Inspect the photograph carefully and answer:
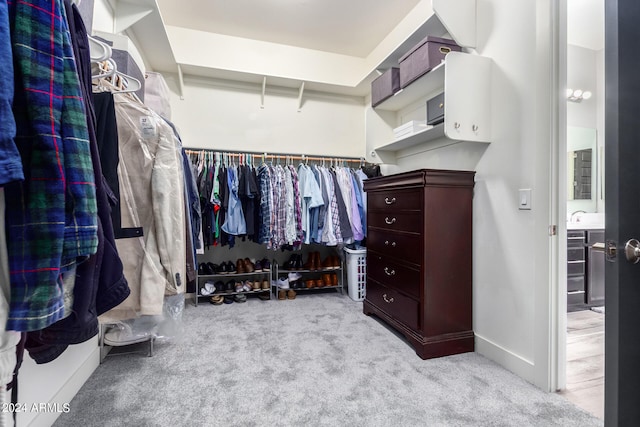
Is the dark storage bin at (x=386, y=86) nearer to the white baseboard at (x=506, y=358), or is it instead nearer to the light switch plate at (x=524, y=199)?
the light switch plate at (x=524, y=199)

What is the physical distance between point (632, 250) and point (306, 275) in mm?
2893

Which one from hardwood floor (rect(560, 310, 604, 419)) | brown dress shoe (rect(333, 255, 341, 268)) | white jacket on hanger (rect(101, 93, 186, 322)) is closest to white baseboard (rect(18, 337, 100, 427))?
white jacket on hanger (rect(101, 93, 186, 322))

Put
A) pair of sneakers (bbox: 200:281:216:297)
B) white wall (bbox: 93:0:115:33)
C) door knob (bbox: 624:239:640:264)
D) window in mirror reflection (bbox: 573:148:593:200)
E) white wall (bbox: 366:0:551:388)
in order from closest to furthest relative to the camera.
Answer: door knob (bbox: 624:239:640:264)
white wall (bbox: 366:0:551:388)
white wall (bbox: 93:0:115:33)
pair of sneakers (bbox: 200:281:216:297)
window in mirror reflection (bbox: 573:148:593:200)

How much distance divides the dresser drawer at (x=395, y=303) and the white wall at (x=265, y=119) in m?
1.75

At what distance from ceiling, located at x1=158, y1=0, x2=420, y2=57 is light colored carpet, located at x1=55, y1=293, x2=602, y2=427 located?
8.84 ft

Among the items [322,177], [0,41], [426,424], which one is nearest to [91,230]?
[0,41]

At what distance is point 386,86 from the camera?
249cm

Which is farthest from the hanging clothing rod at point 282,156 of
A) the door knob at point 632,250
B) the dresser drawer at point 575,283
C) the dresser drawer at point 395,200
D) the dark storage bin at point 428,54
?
the door knob at point 632,250

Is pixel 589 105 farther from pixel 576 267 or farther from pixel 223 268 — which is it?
pixel 223 268

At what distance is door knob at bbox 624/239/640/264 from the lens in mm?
720

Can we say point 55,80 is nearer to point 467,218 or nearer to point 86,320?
point 86,320

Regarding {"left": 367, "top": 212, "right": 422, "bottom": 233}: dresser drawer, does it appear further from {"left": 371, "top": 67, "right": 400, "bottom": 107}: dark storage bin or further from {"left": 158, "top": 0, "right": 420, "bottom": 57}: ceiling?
{"left": 158, "top": 0, "right": 420, "bottom": 57}: ceiling

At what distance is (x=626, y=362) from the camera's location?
75cm

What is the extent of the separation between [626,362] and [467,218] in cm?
121
